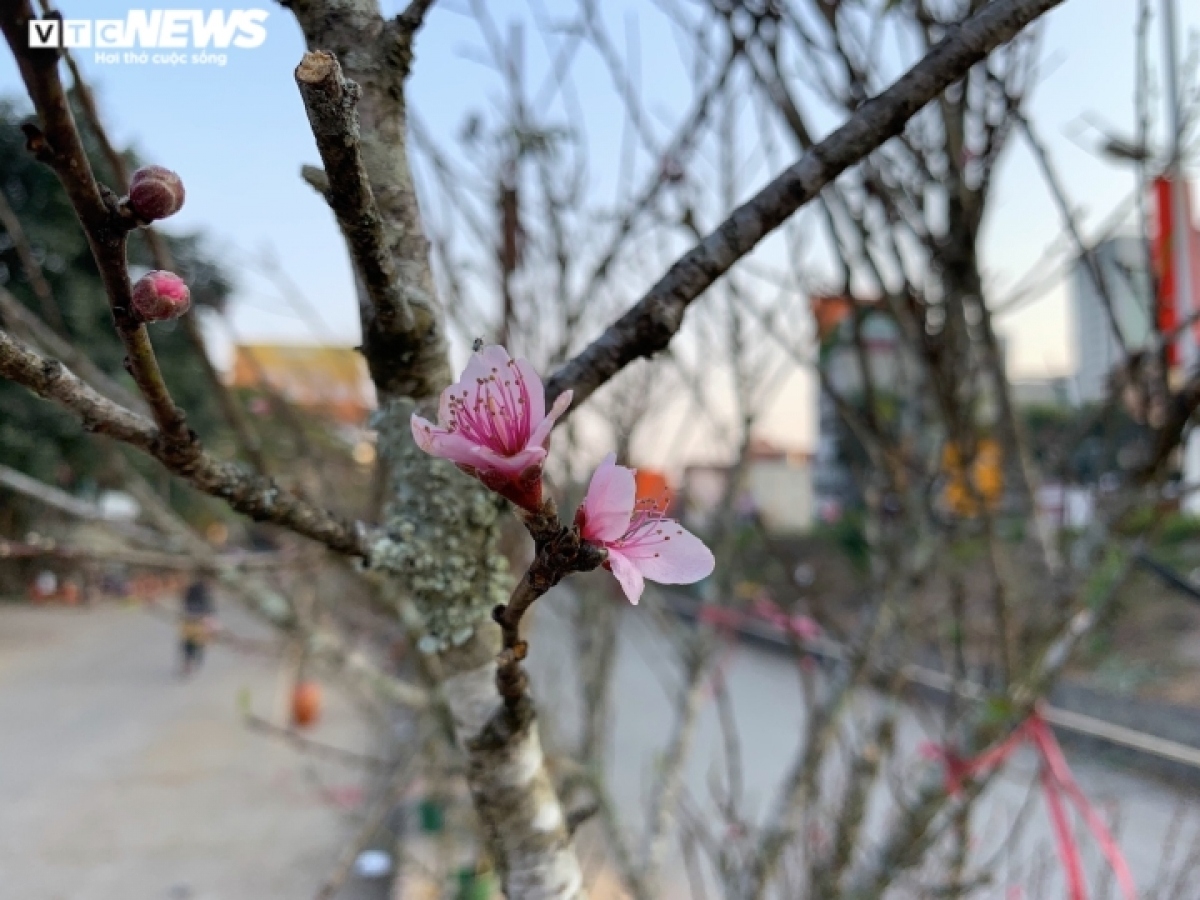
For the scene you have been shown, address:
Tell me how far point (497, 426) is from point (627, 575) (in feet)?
0.41

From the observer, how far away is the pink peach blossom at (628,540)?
493 millimetres

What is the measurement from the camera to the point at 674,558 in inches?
20.2

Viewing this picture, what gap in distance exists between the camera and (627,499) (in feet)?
1.62

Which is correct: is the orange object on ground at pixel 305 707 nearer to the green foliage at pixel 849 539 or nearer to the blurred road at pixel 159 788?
the blurred road at pixel 159 788

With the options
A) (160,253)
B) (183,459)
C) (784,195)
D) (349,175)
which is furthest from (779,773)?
(349,175)

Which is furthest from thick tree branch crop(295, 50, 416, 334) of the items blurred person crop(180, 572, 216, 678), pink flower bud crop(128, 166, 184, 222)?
blurred person crop(180, 572, 216, 678)

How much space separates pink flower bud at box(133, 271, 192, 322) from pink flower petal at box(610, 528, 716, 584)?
31 centimetres

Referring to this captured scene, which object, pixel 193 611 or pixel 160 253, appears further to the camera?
pixel 193 611

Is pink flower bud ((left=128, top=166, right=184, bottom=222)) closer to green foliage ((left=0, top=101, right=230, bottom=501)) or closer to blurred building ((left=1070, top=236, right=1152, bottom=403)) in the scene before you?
green foliage ((left=0, top=101, right=230, bottom=501))

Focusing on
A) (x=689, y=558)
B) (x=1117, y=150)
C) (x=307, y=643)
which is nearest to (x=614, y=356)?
(x=689, y=558)

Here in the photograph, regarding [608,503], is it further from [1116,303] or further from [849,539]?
[849,539]

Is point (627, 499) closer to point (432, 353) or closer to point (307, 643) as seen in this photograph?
point (432, 353)

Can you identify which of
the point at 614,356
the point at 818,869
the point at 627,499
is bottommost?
the point at 818,869

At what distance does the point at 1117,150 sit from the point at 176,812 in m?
6.13
